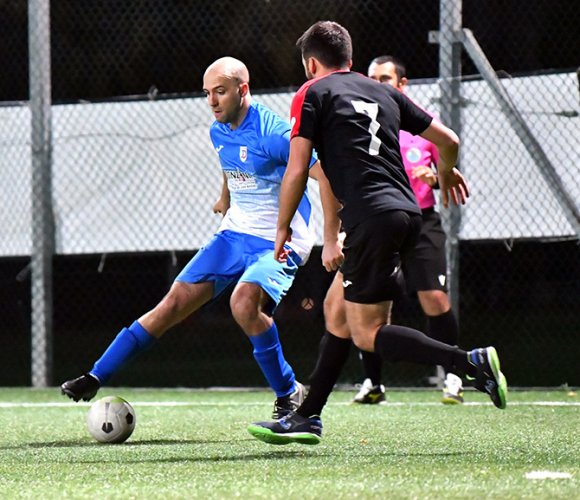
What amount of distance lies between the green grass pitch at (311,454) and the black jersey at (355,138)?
997mm

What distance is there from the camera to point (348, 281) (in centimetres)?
512

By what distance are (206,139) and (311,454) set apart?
4.97 metres

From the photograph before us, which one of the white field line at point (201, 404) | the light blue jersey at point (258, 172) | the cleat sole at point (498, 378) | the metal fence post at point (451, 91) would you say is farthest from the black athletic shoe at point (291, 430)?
the metal fence post at point (451, 91)

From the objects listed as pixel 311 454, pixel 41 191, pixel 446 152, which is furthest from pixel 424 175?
pixel 41 191

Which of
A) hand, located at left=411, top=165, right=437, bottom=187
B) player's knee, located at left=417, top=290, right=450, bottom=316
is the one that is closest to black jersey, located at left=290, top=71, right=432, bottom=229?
hand, located at left=411, top=165, right=437, bottom=187

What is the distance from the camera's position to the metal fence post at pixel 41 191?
9992 mm

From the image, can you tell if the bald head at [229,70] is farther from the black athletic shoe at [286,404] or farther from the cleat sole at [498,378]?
the cleat sole at [498,378]

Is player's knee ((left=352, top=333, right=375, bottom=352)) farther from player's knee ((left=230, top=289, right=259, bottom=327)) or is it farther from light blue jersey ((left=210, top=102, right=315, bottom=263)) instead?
light blue jersey ((left=210, top=102, right=315, bottom=263))

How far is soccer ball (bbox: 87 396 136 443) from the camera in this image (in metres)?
5.77

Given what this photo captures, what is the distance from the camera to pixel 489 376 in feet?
16.0

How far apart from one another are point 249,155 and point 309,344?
6362 mm

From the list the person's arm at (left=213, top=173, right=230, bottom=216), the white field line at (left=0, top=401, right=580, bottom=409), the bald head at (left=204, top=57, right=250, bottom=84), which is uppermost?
the bald head at (left=204, top=57, right=250, bottom=84)

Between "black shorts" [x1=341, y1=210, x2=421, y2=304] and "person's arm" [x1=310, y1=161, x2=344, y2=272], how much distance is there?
0.08 m

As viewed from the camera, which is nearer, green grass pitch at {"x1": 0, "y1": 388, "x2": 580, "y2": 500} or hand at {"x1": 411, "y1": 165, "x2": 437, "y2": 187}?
green grass pitch at {"x1": 0, "y1": 388, "x2": 580, "y2": 500}
